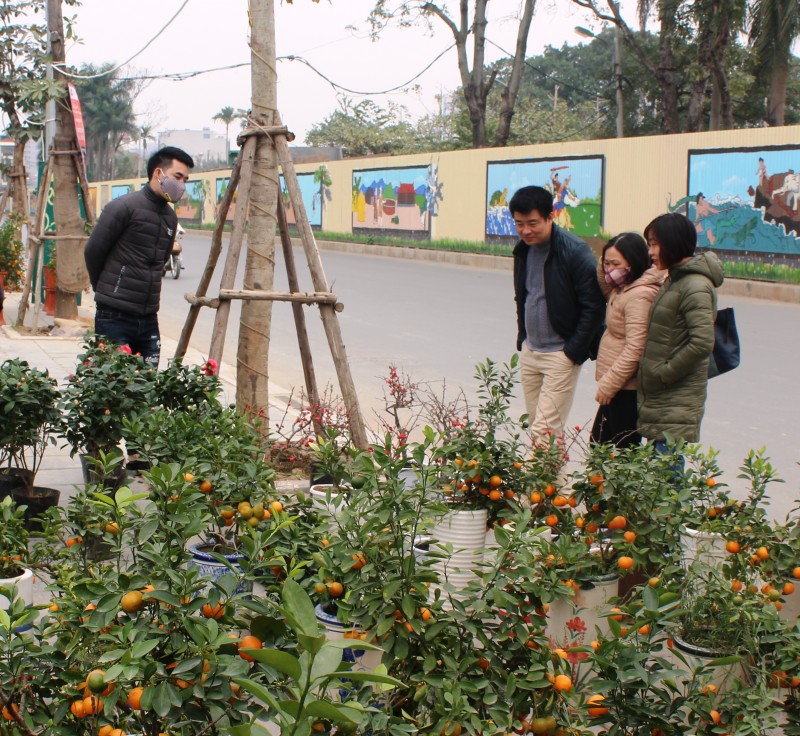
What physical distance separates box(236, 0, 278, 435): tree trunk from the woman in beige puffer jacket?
6.39ft

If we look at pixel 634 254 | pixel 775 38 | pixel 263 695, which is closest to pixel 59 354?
pixel 634 254

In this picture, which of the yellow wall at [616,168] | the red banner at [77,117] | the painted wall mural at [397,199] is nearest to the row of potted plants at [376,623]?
the red banner at [77,117]

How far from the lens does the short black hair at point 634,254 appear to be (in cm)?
527

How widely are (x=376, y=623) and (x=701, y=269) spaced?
9.60ft

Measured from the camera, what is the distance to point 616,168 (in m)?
24.5

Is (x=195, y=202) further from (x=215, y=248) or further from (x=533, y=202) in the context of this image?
(x=533, y=202)

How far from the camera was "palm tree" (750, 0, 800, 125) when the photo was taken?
2720 cm

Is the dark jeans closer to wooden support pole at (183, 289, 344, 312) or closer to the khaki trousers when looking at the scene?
wooden support pole at (183, 289, 344, 312)

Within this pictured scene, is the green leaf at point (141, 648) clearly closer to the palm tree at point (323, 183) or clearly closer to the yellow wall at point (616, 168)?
the yellow wall at point (616, 168)

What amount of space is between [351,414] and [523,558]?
3.34m

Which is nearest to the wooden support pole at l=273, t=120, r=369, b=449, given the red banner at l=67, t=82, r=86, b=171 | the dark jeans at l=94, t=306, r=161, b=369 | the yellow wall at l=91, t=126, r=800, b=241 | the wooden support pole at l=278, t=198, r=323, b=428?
the wooden support pole at l=278, t=198, r=323, b=428

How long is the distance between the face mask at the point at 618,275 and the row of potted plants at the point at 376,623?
1843 mm

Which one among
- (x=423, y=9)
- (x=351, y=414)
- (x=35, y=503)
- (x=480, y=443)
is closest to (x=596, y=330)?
(x=351, y=414)

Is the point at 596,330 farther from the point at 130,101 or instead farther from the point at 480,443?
the point at 130,101
